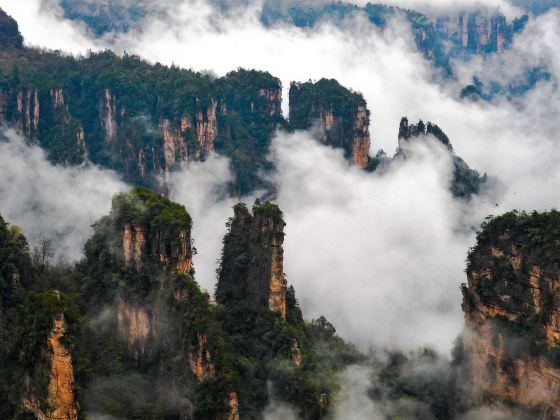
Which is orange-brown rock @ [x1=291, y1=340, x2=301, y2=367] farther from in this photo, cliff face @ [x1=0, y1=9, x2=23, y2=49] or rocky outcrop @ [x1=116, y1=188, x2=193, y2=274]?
cliff face @ [x1=0, y1=9, x2=23, y2=49]

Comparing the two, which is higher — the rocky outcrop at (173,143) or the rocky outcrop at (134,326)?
the rocky outcrop at (173,143)

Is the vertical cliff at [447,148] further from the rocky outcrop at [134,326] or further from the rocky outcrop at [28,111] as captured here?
the rocky outcrop at [134,326]

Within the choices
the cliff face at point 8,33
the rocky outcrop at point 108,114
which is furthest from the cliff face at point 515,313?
the cliff face at point 8,33

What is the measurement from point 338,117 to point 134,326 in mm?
74462

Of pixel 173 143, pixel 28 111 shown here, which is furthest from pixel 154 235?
pixel 28 111

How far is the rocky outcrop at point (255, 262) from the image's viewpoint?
6694 centimetres

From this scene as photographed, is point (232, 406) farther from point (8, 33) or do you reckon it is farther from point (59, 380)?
point (8, 33)

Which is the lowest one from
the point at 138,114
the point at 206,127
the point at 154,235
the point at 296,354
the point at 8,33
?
the point at 296,354

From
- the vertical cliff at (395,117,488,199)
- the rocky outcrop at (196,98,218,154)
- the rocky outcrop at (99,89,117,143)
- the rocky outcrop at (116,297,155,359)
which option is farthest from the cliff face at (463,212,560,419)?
the rocky outcrop at (99,89,117,143)

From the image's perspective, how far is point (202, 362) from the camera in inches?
2228

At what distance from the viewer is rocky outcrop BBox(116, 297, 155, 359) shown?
61469 millimetres

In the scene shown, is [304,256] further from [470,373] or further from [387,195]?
[470,373]

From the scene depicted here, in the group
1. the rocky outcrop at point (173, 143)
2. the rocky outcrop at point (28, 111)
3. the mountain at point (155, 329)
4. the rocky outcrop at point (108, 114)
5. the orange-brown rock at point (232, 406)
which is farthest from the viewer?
the rocky outcrop at point (108, 114)

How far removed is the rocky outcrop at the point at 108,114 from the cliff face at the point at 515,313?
76.8 metres
